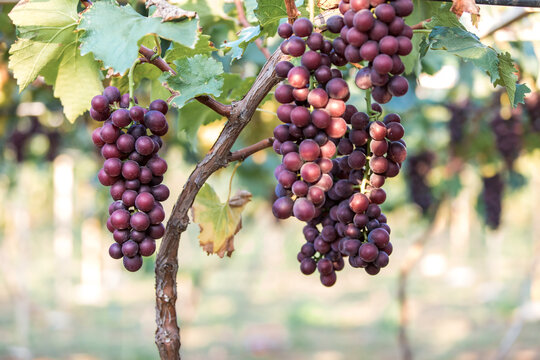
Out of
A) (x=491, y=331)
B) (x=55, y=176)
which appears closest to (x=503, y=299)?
(x=491, y=331)

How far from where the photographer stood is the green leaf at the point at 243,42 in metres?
1.02

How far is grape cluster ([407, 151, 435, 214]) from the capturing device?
376 cm

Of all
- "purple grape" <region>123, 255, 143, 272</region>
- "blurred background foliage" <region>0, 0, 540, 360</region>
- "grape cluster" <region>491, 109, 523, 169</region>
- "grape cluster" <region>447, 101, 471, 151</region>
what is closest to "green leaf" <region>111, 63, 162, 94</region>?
"blurred background foliage" <region>0, 0, 540, 360</region>

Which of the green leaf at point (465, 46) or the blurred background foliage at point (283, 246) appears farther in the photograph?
the blurred background foliage at point (283, 246)

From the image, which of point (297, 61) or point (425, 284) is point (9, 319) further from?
point (297, 61)

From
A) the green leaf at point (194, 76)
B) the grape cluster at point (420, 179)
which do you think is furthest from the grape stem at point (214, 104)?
the grape cluster at point (420, 179)

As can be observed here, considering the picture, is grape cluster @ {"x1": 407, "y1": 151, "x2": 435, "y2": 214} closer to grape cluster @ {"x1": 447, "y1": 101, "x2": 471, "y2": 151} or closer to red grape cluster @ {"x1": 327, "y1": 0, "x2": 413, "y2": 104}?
grape cluster @ {"x1": 447, "y1": 101, "x2": 471, "y2": 151}

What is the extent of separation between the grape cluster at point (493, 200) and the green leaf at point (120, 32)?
11.2 feet

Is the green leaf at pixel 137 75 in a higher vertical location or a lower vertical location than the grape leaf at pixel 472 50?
lower

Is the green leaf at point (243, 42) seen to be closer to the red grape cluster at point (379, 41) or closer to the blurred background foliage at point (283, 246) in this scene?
the blurred background foliage at point (283, 246)

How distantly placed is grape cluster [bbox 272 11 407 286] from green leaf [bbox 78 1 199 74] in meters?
0.16

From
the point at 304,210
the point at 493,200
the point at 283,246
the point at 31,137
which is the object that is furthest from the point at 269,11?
the point at 283,246

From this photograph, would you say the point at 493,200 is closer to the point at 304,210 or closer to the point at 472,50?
the point at 472,50

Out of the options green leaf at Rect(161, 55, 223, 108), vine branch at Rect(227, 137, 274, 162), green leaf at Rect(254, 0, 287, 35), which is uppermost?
green leaf at Rect(254, 0, 287, 35)
